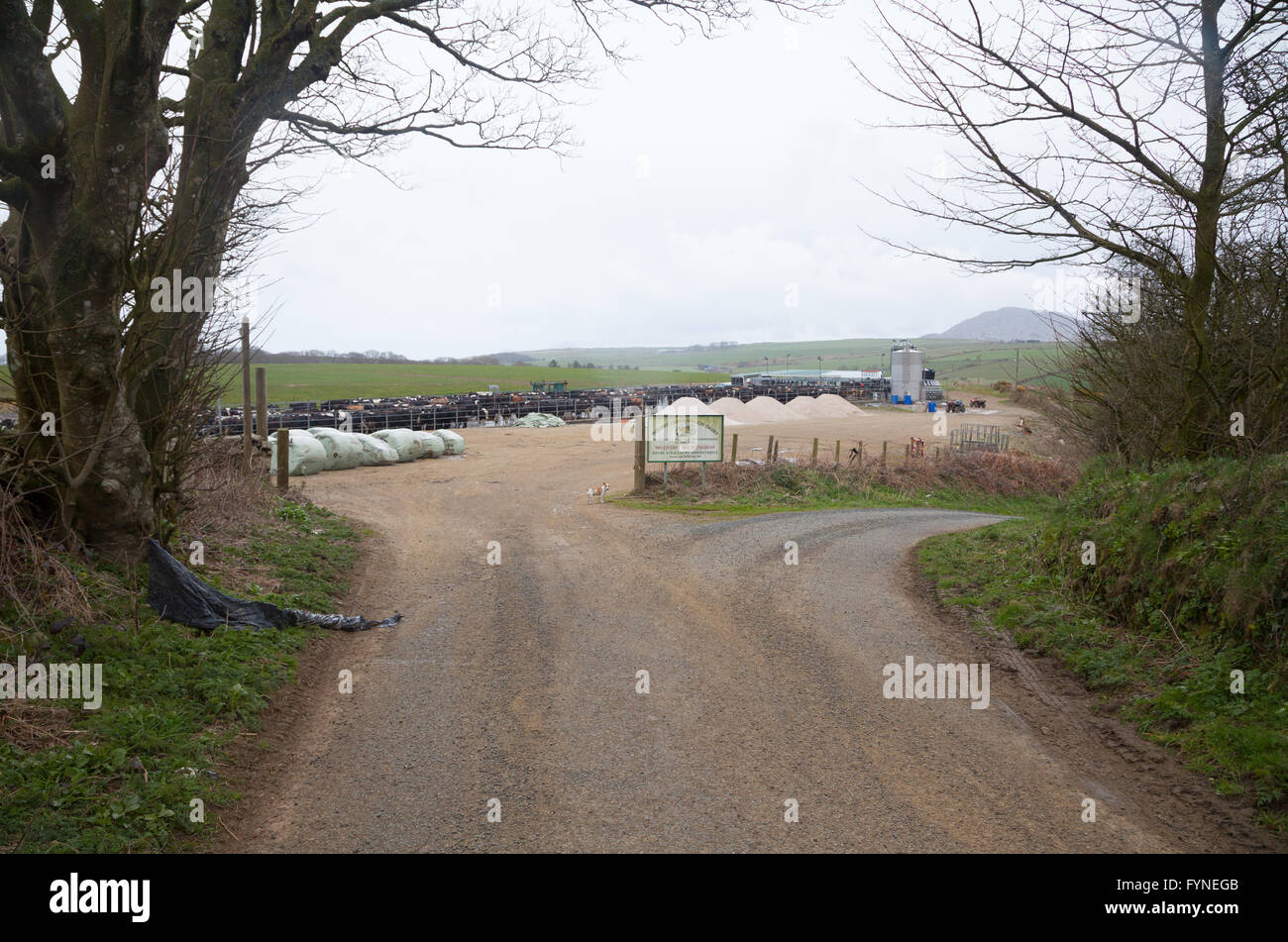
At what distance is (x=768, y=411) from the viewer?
181 feet

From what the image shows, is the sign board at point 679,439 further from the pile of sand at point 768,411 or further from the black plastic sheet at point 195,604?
the pile of sand at point 768,411

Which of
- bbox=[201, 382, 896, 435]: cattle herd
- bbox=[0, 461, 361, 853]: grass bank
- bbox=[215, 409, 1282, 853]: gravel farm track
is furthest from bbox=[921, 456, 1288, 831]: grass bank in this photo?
bbox=[201, 382, 896, 435]: cattle herd

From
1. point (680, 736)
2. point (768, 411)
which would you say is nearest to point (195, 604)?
point (680, 736)

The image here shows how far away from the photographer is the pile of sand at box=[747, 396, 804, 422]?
53719 millimetres

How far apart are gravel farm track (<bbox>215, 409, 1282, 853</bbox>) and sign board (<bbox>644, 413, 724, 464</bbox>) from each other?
8.48 m

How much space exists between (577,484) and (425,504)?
5.30 metres

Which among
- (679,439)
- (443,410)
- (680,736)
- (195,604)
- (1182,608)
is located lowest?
(680,736)

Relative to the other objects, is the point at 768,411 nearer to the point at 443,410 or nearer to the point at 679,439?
the point at 443,410

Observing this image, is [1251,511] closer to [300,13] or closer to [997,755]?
[997,755]

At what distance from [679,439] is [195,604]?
14.0 meters

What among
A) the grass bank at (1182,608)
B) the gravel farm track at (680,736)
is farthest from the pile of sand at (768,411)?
the grass bank at (1182,608)

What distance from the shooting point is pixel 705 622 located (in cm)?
984

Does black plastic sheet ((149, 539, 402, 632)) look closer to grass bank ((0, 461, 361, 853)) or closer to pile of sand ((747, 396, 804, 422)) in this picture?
grass bank ((0, 461, 361, 853))

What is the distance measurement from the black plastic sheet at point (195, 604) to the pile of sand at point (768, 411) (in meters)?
45.4
